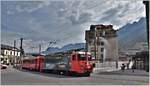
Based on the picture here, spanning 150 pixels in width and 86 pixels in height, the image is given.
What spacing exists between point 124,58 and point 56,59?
61.2m

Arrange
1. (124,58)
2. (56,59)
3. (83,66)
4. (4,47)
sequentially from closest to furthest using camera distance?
1. (83,66)
2. (56,59)
3. (124,58)
4. (4,47)

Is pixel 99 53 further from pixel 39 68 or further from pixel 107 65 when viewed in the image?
pixel 39 68

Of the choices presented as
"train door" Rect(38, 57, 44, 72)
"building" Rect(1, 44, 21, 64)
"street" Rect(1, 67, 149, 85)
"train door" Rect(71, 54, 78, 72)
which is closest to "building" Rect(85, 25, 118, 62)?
"building" Rect(1, 44, 21, 64)

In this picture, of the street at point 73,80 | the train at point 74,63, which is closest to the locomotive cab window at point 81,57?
the train at point 74,63

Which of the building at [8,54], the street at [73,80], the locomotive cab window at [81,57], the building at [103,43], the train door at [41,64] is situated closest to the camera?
the street at [73,80]

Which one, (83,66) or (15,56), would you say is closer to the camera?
(83,66)

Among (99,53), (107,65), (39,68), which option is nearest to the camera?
(39,68)

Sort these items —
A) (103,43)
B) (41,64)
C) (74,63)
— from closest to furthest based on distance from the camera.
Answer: (74,63), (41,64), (103,43)

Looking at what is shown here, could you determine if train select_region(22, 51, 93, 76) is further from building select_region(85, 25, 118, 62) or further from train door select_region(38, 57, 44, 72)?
building select_region(85, 25, 118, 62)

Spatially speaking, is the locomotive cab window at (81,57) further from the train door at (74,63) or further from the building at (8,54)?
the building at (8,54)

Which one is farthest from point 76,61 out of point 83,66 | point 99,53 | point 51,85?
point 99,53

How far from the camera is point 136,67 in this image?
69.1 m

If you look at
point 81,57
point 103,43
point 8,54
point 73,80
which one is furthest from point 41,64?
point 8,54

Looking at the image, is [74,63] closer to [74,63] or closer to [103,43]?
[74,63]
